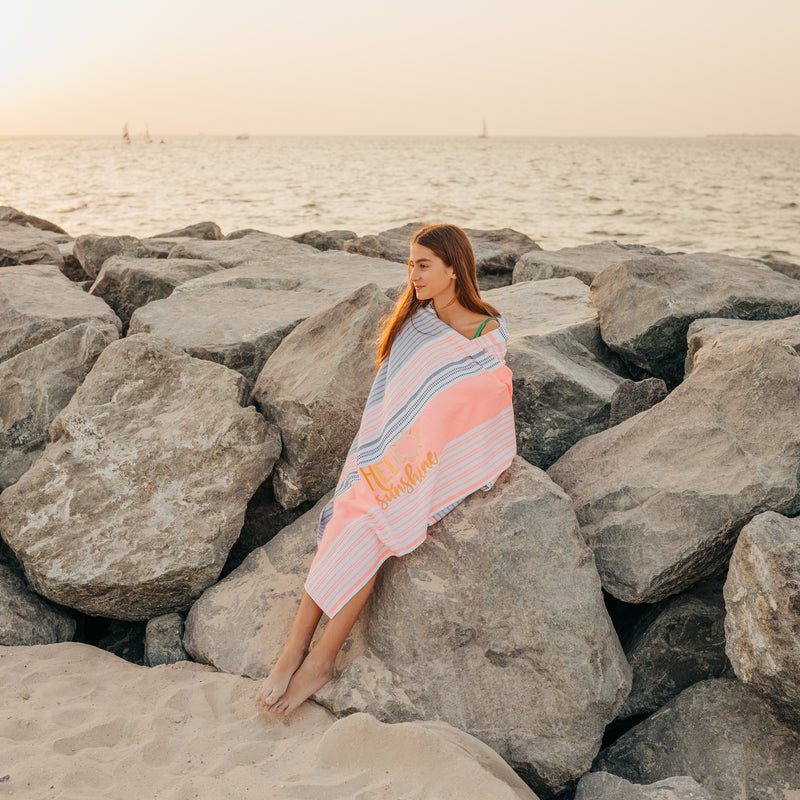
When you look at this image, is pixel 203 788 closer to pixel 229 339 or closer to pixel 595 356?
pixel 229 339

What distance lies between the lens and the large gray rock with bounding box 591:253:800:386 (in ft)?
13.3

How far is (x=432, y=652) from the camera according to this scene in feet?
8.59

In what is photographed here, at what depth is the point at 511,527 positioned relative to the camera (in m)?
2.69

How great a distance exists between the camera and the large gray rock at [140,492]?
310 cm

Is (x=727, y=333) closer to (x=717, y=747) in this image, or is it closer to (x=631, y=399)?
(x=631, y=399)

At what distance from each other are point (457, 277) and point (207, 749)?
2.01 metres

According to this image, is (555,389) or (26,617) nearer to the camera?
(26,617)

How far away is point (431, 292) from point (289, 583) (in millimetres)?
1356

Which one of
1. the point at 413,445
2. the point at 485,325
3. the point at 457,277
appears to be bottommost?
the point at 413,445

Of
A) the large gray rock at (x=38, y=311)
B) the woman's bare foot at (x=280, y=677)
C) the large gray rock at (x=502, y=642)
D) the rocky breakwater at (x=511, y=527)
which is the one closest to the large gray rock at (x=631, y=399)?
the rocky breakwater at (x=511, y=527)

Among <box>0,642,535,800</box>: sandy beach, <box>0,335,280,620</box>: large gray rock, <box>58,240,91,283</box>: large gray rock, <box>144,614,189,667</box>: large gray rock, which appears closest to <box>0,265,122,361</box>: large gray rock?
<box>0,335,280,620</box>: large gray rock

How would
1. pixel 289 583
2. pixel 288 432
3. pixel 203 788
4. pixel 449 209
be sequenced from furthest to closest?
pixel 449 209 < pixel 288 432 < pixel 289 583 < pixel 203 788

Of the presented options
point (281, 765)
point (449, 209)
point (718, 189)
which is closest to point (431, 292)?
point (281, 765)

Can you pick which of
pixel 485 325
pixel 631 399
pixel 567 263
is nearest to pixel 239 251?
pixel 567 263
